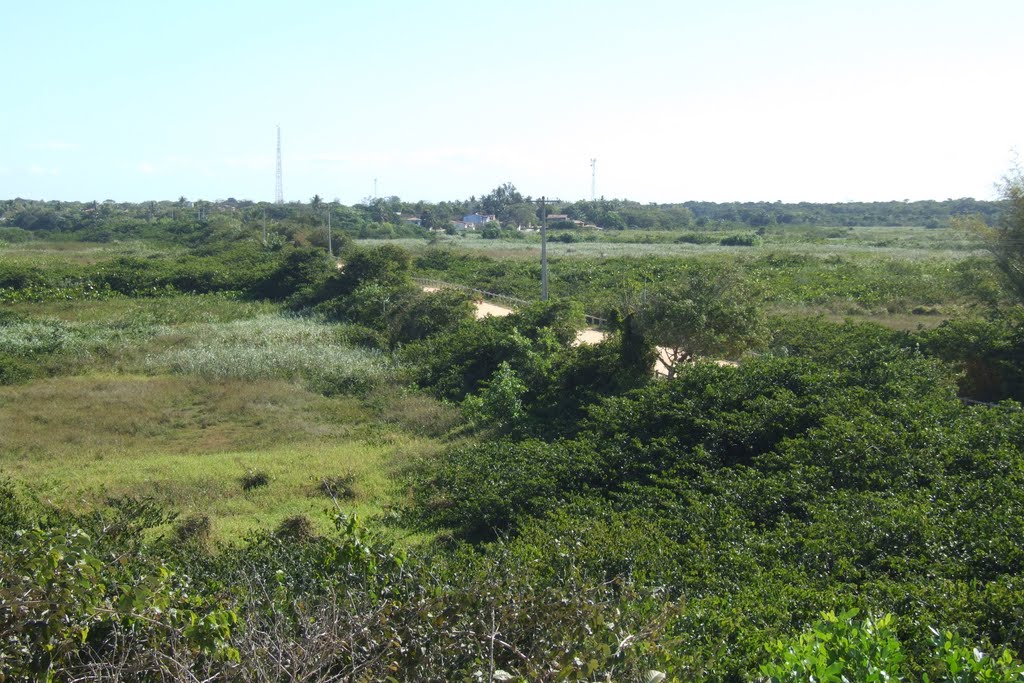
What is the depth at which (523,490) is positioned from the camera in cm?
1135

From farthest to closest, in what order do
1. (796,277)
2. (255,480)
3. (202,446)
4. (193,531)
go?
1. (796,277)
2. (202,446)
3. (255,480)
4. (193,531)

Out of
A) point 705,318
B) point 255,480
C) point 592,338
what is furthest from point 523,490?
point 592,338

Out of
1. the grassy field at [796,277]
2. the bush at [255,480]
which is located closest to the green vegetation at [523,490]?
the bush at [255,480]

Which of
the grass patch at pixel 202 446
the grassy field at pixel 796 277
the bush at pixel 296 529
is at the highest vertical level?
the grassy field at pixel 796 277

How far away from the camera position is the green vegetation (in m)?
4.98

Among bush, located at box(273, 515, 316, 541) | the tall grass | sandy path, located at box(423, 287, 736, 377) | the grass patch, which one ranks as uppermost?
sandy path, located at box(423, 287, 736, 377)

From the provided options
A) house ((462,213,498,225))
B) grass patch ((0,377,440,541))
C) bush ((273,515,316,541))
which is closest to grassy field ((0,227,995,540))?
grass patch ((0,377,440,541))

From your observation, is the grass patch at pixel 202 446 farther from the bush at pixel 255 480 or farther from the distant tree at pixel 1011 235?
the distant tree at pixel 1011 235

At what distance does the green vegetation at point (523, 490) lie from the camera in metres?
4.98

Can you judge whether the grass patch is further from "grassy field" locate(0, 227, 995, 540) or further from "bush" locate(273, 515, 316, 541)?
"bush" locate(273, 515, 316, 541)

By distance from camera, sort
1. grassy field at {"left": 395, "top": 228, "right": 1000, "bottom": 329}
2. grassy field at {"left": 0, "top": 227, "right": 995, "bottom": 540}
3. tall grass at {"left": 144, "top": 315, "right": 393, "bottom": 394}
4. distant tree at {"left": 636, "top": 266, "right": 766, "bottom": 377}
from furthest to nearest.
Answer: grassy field at {"left": 395, "top": 228, "right": 1000, "bottom": 329}, tall grass at {"left": 144, "top": 315, "right": 393, "bottom": 394}, distant tree at {"left": 636, "top": 266, "right": 766, "bottom": 377}, grassy field at {"left": 0, "top": 227, "right": 995, "bottom": 540}

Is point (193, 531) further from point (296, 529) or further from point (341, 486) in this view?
point (341, 486)

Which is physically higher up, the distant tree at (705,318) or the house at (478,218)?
the house at (478,218)

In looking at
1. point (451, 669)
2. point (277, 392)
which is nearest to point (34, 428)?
point (277, 392)
